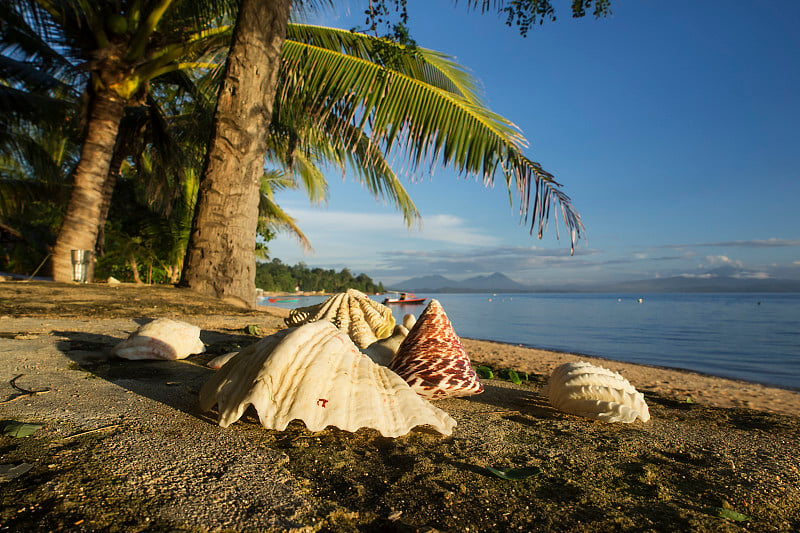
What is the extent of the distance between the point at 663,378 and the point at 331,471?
6092mm

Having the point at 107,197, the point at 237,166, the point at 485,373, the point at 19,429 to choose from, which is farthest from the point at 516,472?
the point at 107,197

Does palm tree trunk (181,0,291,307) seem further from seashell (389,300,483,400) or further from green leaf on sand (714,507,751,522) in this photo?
green leaf on sand (714,507,751,522)

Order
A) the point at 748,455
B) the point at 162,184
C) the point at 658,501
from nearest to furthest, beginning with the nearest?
the point at 658,501
the point at 748,455
the point at 162,184

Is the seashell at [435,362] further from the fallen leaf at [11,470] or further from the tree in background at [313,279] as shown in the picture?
the tree in background at [313,279]

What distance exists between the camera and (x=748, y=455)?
150 centimetres

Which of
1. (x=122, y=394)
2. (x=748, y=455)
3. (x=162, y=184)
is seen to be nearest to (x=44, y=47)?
(x=162, y=184)

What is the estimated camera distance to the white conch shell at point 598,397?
69.9 inches

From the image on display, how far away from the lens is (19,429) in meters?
1.23

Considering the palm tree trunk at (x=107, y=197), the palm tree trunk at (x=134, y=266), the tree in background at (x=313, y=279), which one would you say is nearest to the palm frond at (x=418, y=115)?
the palm tree trunk at (x=107, y=197)

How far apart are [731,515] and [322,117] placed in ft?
22.0

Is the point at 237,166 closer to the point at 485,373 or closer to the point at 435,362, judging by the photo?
the point at 485,373

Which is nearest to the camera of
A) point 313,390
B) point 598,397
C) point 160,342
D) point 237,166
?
point 313,390

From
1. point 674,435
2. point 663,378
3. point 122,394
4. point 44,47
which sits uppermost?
point 44,47

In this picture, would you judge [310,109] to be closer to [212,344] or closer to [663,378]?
[212,344]
